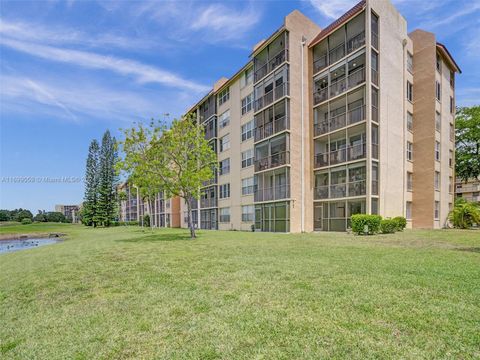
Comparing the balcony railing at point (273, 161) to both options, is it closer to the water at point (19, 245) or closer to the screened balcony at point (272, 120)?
the screened balcony at point (272, 120)

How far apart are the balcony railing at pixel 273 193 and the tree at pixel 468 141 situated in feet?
79.1

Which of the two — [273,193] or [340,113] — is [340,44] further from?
[273,193]

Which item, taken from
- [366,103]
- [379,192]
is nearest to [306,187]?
[379,192]

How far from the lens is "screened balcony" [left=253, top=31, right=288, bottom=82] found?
25769mm

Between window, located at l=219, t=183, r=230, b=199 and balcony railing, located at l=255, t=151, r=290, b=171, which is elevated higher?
balcony railing, located at l=255, t=151, r=290, b=171

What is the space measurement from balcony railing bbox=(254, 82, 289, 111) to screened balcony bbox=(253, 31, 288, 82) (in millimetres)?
2121

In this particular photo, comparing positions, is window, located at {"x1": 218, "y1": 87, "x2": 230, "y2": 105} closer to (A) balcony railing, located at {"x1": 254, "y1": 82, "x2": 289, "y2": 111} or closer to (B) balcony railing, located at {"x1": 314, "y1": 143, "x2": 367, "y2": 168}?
(A) balcony railing, located at {"x1": 254, "y1": 82, "x2": 289, "y2": 111}

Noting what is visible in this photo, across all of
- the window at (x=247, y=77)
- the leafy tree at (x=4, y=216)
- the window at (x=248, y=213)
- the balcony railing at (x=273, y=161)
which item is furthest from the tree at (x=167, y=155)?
the leafy tree at (x=4, y=216)

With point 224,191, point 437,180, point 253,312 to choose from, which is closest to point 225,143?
point 224,191

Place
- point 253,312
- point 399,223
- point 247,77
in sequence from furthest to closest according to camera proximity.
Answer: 1. point 247,77
2. point 399,223
3. point 253,312

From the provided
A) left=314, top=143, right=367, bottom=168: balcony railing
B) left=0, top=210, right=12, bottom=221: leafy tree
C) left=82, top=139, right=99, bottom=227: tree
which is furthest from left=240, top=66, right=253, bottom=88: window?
left=0, top=210, right=12, bottom=221: leafy tree

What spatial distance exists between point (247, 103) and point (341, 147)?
11804 mm

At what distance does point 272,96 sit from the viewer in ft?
88.2

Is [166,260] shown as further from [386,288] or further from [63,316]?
[386,288]
